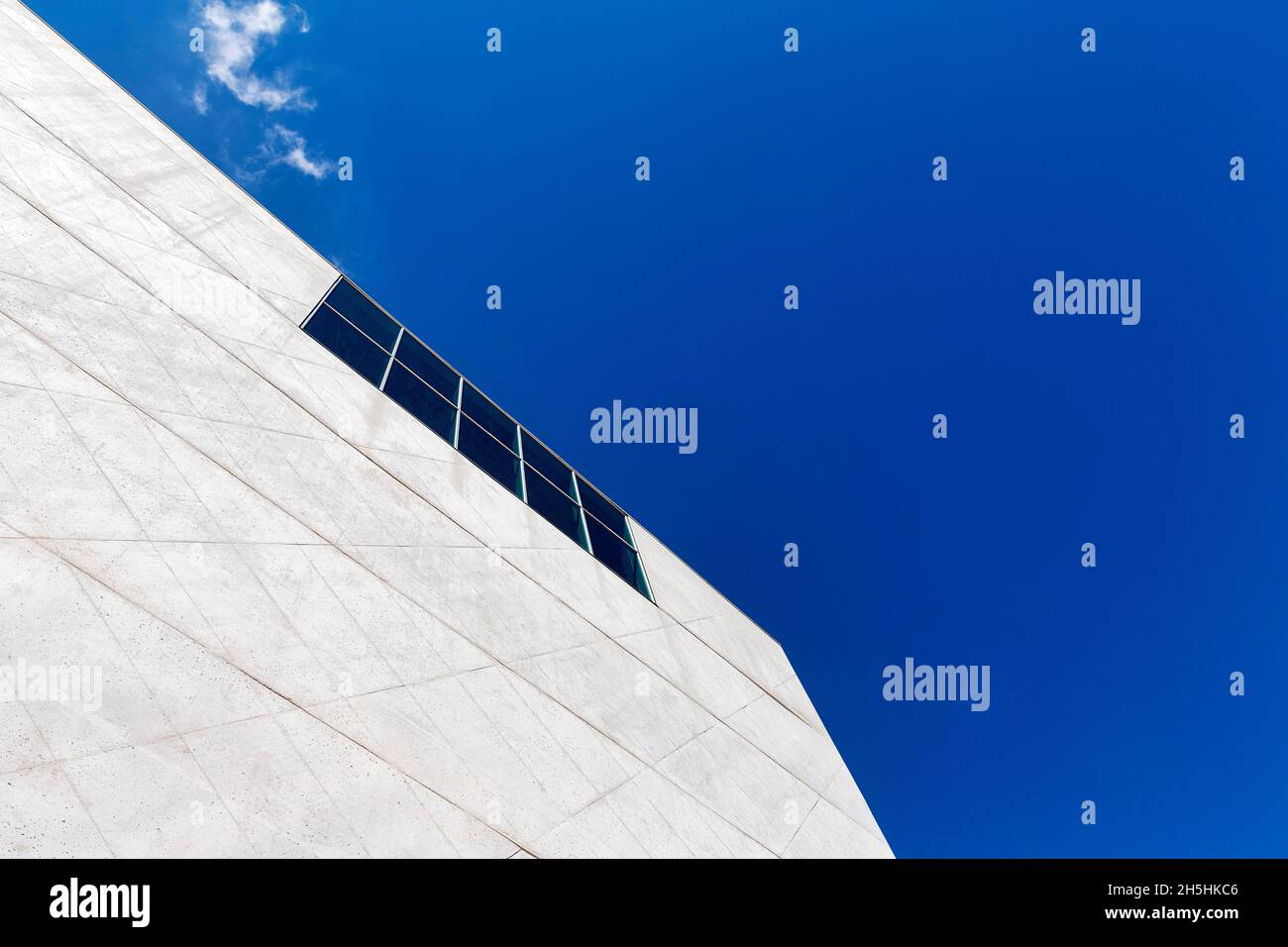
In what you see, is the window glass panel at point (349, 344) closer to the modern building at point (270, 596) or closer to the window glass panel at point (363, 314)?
the modern building at point (270, 596)

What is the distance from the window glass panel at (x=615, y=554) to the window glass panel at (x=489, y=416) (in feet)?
8.20

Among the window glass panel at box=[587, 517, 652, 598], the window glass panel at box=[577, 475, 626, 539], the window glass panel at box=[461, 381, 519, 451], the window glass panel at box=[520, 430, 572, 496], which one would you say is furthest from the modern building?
the window glass panel at box=[577, 475, 626, 539]

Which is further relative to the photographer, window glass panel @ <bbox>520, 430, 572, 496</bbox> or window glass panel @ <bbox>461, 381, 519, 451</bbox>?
window glass panel @ <bbox>520, 430, 572, 496</bbox>

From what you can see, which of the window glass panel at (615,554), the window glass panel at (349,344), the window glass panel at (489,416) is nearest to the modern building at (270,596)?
the window glass panel at (349,344)

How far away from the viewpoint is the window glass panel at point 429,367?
44.6ft

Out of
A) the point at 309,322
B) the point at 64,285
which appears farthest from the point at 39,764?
the point at 309,322

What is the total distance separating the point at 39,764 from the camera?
4.03m

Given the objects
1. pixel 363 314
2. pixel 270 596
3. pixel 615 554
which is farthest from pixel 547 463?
pixel 270 596

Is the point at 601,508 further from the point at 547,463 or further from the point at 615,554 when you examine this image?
the point at 615,554

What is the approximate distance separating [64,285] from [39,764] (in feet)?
19.2

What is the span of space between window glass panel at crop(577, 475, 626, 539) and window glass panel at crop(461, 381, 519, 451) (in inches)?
82.5

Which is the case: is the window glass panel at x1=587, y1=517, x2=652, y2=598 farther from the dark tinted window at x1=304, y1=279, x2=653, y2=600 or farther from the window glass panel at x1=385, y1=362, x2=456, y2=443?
the window glass panel at x1=385, y1=362, x2=456, y2=443

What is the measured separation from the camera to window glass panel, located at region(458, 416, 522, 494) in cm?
1212
